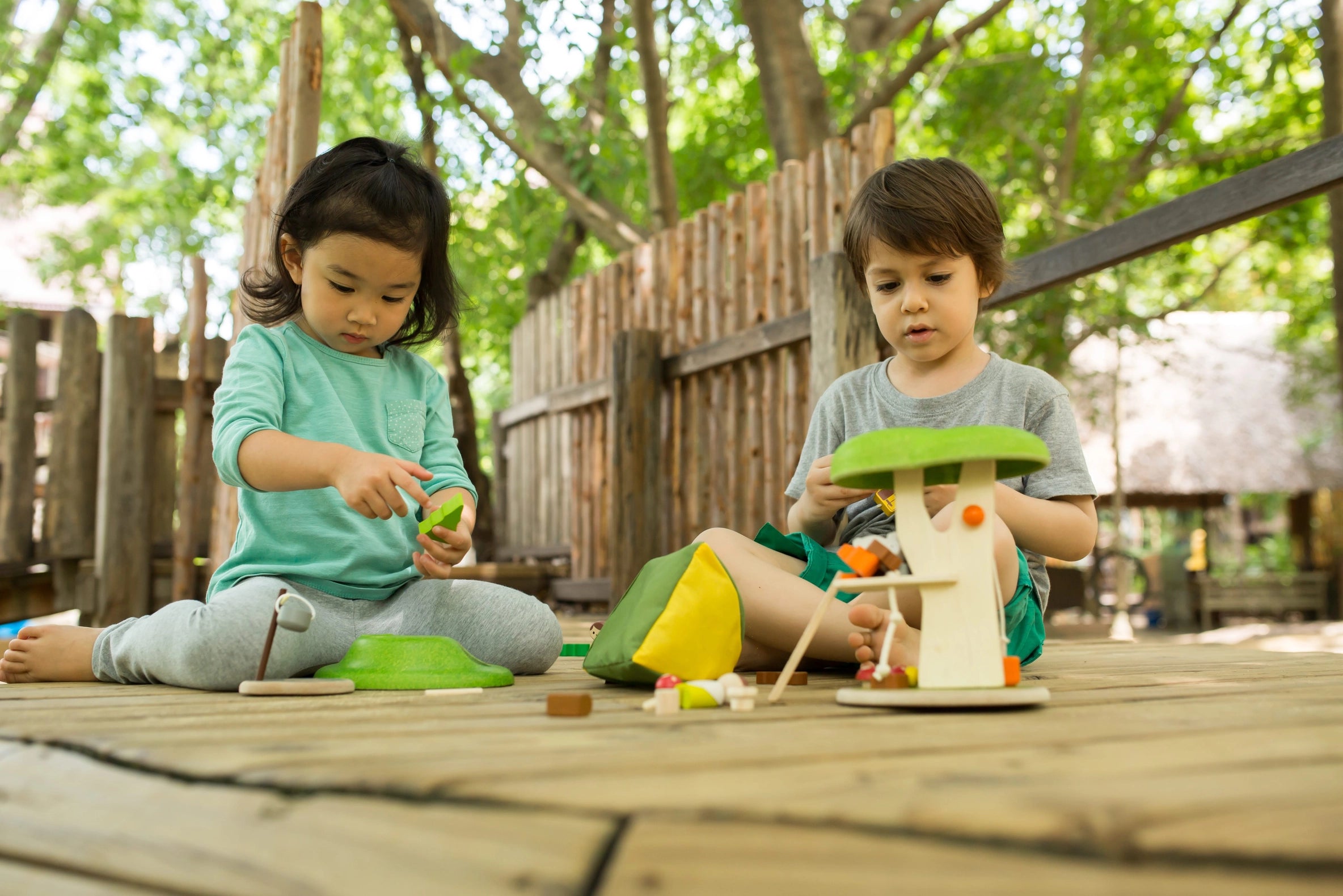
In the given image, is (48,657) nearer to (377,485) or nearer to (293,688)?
(293,688)

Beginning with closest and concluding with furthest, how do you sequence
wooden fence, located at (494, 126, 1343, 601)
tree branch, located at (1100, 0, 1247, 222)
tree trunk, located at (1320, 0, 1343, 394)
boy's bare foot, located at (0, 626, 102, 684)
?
boy's bare foot, located at (0, 626, 102, 684), wooden fence, located at (494, 126, 1343, 601), tree trunk, located at (1320, 0, 1343, 394), tree branch, located at (1100, 0, 1247, 222)

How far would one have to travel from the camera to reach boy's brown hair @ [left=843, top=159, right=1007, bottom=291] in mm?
2443

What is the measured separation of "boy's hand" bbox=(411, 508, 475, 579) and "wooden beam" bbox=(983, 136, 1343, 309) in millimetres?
1830

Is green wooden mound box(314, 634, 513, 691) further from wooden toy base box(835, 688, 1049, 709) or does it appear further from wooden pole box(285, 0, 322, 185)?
wooden pole box(285, 0, 322, 185)

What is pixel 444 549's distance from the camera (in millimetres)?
2414

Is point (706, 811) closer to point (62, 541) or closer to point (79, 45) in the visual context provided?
point (62, 541)

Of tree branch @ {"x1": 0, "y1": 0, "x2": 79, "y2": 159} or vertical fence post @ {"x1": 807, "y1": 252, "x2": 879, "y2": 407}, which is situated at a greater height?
tree branch @ {"x1": 0, "y1": 0, "x2": 79, "y2": 159}

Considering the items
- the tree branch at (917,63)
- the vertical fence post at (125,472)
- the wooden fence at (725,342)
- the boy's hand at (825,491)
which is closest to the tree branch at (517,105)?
the wooden fence at (725,342)

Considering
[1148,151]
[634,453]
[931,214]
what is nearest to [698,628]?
[931,214]

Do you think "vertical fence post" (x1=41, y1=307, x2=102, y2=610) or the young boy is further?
"vertical fence post" (x1=41, y1=307, x2=102, y2=610)

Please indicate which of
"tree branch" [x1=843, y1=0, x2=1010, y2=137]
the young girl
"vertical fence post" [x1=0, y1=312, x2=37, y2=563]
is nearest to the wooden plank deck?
the young girl

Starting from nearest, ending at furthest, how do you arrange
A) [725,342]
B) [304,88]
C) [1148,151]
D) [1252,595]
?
[304,88] → [725,342] → [1148,151] → [1252,595]

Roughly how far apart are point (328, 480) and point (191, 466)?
4.02m

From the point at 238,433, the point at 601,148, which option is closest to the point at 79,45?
the point at 601,148
